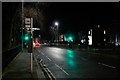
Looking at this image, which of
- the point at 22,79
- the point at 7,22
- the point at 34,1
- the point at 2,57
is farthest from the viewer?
the point at 7,22

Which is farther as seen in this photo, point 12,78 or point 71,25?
point 71,25

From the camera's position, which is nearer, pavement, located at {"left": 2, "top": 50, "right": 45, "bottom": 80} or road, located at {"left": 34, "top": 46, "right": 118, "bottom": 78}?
pavement, located at {"left": 2, "top": 50, "right": 45, "bottom": 80}

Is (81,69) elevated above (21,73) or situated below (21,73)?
below

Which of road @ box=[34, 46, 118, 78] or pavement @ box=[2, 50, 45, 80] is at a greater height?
pavement @ box=[2, 50, 45, 80]

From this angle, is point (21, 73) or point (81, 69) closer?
point (21, 73)

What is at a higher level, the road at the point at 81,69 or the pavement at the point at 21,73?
the pavement at the point at 21,73

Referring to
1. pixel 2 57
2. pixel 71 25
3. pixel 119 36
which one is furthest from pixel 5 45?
pixel 119 36

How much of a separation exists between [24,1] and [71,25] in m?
43.6

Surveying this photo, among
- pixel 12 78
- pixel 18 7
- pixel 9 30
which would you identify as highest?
pixel 18 7

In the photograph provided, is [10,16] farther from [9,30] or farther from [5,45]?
[5,45]

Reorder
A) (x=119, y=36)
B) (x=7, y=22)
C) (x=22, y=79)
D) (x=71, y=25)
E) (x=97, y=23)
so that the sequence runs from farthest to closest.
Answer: (x=119, y=36) < (x=71, y=25) < (x=97, y=23) < (x=7, y=22) < (x=22, y=79)

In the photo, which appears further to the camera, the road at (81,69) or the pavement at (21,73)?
the road at (81,69)

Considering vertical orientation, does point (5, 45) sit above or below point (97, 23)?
below

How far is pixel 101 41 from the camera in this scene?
61656 mm
